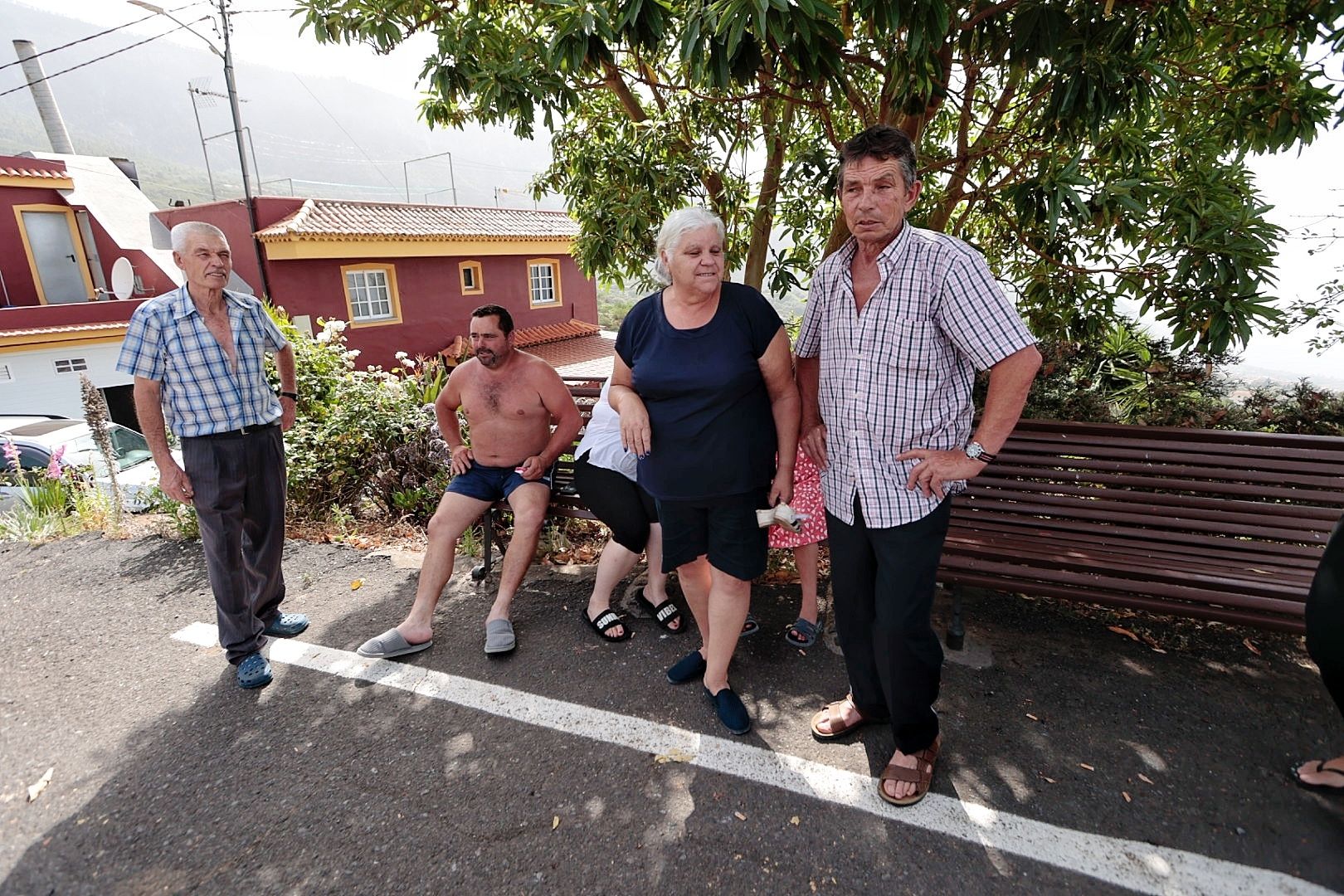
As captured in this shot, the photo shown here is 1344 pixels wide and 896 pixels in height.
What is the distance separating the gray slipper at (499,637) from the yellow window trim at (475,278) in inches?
771

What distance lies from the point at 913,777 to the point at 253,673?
8.64 feet

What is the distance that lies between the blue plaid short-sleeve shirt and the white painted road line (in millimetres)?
1123

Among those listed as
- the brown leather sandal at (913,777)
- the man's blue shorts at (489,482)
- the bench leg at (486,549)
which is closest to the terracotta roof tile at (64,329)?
the bench leg at (486,549)

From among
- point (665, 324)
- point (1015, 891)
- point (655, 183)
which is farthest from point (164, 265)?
point (1015, 891)

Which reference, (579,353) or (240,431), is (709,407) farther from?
(579,353)

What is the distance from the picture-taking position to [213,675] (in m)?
2.91

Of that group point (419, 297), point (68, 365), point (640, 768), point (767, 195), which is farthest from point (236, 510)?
point (68, 365)

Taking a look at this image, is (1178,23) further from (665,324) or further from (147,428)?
(147,428)

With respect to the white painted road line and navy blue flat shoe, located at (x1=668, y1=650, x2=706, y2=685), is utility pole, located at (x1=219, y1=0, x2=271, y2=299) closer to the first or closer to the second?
the white painted road line

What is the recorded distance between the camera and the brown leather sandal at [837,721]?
2.39 meters

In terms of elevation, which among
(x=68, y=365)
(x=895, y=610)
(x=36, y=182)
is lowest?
(x=68, y=365)

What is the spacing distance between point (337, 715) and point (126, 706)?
0.93 m

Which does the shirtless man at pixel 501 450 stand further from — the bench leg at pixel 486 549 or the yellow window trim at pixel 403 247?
the yellow window trim at pixel 403 247

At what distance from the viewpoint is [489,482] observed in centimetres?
333
